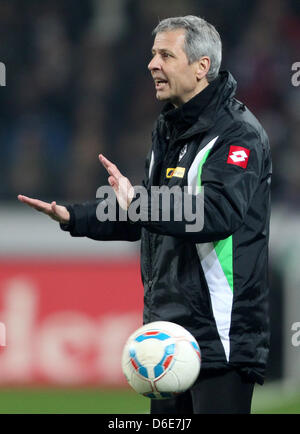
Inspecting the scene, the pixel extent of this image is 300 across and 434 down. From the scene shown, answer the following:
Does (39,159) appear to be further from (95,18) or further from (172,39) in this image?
(172,39)

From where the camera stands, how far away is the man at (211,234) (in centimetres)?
366

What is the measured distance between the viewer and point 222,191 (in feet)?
11.8

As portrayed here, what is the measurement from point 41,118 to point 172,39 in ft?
17.8

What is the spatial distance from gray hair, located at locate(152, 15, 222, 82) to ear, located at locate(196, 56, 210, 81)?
0.04ft

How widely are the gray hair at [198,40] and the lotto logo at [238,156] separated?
39cm

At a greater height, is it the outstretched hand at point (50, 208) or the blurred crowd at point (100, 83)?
the blurred crowd at point (100, 83)

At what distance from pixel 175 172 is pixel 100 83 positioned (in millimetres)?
5739

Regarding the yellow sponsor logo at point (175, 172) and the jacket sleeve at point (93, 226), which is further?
the jacket sleeve at point (93, 226)

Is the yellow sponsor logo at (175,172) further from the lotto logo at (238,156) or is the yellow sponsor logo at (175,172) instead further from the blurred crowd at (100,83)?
the blurred crowd at (100,83)

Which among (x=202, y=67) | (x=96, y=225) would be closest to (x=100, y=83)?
(x=96, y=225)

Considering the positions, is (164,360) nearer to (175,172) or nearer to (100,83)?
(175,172)

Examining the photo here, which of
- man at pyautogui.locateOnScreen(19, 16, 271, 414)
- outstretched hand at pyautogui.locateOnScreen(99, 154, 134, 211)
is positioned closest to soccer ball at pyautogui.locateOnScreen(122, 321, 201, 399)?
man at pyautogui.locateOnScreen(19, 16, 271, 414)

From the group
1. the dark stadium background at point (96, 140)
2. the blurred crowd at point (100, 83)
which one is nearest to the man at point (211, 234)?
the dark stadium background at point (96, 140)

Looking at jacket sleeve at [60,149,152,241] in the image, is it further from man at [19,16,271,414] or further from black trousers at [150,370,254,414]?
black trousers at [150,370,254,414]
